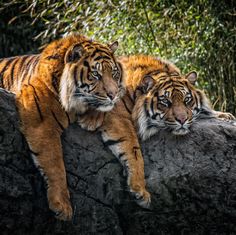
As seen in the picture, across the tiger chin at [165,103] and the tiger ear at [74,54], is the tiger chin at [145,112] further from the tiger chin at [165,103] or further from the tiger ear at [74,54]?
the tiger ear at [74,54]

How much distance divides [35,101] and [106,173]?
23.2 inches

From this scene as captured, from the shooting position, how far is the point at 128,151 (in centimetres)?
373

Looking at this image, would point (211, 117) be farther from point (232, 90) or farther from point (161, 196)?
point (232, 90)

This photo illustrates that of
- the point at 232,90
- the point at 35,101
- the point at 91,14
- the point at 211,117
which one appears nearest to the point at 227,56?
the point at 232,90

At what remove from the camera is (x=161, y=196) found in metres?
3.85

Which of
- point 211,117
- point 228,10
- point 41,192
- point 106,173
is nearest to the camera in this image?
point 41,192

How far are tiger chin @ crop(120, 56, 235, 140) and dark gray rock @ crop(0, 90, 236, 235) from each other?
0.30 feet

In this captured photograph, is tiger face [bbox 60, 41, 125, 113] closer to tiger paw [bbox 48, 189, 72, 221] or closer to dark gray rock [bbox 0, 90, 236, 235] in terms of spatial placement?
dark gray rock [bbox 0, 90, 236, 235]

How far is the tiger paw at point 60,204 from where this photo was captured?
3.42 metres

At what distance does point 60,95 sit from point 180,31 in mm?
3053

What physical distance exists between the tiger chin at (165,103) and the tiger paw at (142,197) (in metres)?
0.36

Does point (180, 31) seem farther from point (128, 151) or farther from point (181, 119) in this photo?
point (128, 151)

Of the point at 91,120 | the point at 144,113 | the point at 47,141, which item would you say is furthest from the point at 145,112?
the point at 47,141

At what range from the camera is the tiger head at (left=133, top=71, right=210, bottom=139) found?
3.89m
